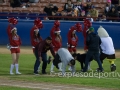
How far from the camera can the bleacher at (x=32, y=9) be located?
34.1 m

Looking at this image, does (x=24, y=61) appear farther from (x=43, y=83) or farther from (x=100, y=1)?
(x=100, y=1)

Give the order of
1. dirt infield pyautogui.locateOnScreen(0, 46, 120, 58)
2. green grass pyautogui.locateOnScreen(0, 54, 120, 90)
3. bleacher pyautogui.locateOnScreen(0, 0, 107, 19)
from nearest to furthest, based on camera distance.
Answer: green grass pyautogui.locateOnScreen(0, 54, 120, 90) → dirt infield pyautogui.locateOnScreen(0, 46, 120, 58) → bleacher pyautogui.locateOnScreen(0, 0, 107, 19)

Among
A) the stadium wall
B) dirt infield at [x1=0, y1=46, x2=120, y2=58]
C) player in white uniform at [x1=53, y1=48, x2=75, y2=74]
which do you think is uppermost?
player in white uniform at [x1=53, y1=48, x2=75, y2=74]

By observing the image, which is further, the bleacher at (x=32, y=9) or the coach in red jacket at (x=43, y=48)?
the bleacher at (x=32, y=9)

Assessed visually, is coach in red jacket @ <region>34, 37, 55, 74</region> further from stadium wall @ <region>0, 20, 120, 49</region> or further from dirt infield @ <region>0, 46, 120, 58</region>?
stadium wall @ <region>0, 20, 120, 49</region>

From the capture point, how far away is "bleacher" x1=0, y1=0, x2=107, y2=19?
112 feet

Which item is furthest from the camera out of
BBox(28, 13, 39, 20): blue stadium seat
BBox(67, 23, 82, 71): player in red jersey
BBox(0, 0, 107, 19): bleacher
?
BBox(0, 0, 107, 19): bleacher

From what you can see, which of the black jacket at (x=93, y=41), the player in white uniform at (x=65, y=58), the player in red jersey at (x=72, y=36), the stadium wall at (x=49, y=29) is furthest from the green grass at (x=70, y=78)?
the stadium wall at (x=49, y=29)

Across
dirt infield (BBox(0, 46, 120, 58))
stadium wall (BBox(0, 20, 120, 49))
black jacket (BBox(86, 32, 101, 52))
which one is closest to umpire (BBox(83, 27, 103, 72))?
black jacket (BBox(86, 32, 101, 52))

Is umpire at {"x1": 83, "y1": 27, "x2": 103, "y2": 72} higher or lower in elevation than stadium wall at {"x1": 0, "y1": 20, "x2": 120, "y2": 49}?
higher

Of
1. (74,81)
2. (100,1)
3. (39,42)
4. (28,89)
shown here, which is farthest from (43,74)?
(100,1)

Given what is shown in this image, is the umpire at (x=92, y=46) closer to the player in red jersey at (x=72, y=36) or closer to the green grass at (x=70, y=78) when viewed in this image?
the green grass at (x=70, y=78)

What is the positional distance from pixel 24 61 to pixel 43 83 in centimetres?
808

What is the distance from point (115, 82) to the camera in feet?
58.5
